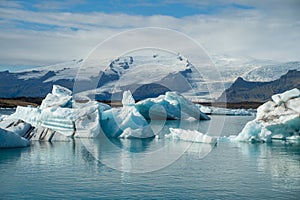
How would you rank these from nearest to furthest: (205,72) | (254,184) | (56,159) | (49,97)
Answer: (254,184), (56,159), (49,97), (205,72)

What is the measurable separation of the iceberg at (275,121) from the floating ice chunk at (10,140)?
35.3ft

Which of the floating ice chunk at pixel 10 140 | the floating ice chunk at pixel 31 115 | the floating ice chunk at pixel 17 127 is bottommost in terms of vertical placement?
the floating ice chunk at pixel 10 140

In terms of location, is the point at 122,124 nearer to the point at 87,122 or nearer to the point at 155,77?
the point at 87,122

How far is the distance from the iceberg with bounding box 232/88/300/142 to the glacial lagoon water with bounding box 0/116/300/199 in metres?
2.42

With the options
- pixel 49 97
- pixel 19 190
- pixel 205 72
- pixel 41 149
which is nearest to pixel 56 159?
pixel 41 149

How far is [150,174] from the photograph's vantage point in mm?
13156

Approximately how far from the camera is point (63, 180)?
12062mm

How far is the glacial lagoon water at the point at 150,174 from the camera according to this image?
1069cm

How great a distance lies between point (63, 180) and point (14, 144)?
7029mm

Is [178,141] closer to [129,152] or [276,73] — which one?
[129,152]

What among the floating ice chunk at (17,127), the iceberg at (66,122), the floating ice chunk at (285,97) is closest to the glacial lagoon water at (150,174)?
the floating ice chunk at (17,127)

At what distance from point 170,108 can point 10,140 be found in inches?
1086

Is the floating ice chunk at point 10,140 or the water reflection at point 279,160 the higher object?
the floating ice chunk at point 10,140

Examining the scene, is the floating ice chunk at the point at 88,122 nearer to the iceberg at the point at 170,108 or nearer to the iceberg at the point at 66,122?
the iceberg at the point at 66,122
